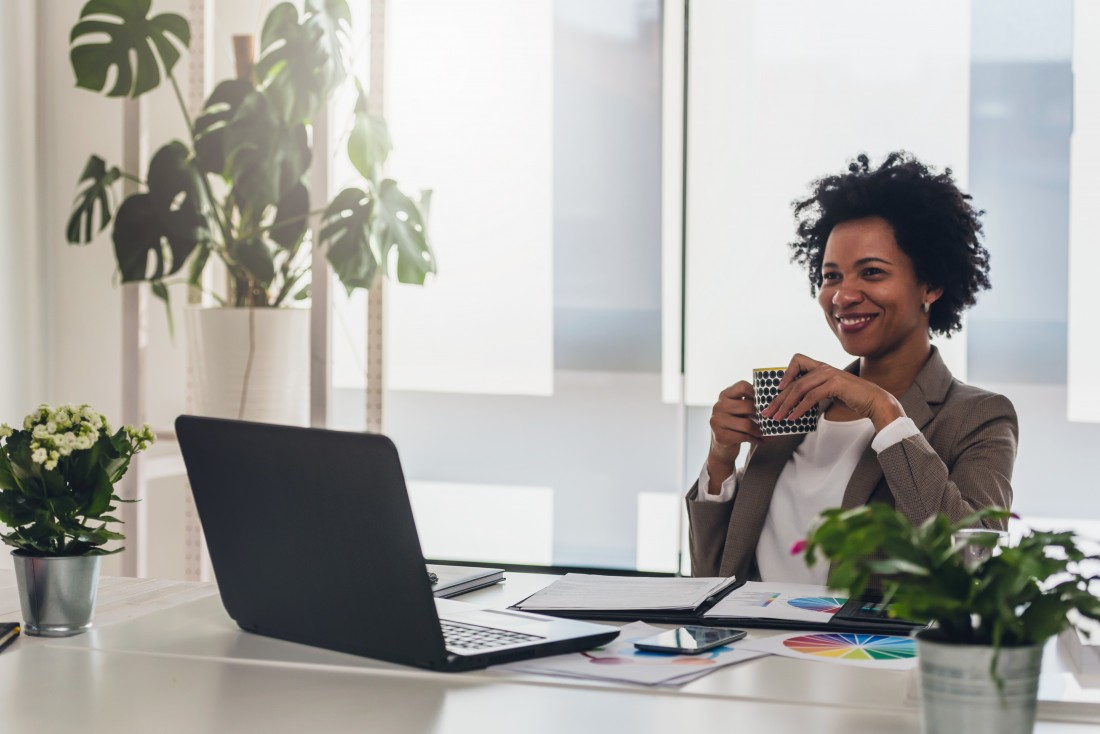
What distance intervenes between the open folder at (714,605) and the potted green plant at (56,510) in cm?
51

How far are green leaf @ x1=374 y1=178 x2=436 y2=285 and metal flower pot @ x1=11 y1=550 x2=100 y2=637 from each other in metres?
1.75

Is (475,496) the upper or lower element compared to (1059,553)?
lower

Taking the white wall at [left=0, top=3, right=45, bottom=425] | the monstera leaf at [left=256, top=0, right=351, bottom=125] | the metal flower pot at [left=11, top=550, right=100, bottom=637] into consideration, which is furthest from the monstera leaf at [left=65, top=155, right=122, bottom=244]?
the metal flower pot at [left=11, top=550, right=100, bottom=637]

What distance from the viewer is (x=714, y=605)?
4.72ft

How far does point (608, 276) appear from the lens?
10.6 feet

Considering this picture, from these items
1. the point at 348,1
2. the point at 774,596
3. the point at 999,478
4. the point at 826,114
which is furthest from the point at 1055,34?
the point at 774,596

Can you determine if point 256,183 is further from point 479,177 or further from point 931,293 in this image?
point 931,293

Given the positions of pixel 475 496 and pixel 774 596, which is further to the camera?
pixel 475 496

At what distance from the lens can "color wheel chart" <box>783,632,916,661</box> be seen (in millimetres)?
1200

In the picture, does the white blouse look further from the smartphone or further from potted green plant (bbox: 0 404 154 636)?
potted green plant (bbox: 0 404 154 636)

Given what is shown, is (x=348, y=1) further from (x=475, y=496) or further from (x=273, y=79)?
(x=475, y=496)

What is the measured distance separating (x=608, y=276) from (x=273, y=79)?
101 cm

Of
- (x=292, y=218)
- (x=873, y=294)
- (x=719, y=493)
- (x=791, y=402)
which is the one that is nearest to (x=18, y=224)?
(x=292, y=218)

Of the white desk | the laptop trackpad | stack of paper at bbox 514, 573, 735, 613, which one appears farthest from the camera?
stack of paper at bbox 514, 573, 735, 613
